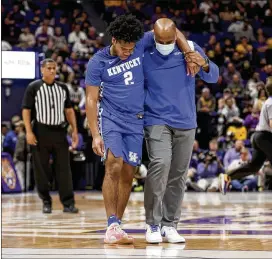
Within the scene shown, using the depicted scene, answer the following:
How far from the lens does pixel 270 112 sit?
10.1 m

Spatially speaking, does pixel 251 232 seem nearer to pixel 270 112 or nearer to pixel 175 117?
pixel 175 117

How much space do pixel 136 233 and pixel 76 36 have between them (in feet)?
52.1

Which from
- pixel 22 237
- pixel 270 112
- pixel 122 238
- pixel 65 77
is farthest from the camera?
pixel 65 77

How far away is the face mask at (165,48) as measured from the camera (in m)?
6.12

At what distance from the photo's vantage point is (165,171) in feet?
20.0

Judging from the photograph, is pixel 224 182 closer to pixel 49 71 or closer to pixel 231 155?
pixel 49 71

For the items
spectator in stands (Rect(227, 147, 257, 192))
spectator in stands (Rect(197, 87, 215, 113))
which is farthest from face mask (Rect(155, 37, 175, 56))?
spectator in stands (Rect(197, 87, 215, 113))

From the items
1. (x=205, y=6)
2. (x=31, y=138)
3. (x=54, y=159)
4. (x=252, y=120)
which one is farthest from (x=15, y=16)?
(x=31, y=138)

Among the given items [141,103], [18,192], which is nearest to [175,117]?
[141,103]

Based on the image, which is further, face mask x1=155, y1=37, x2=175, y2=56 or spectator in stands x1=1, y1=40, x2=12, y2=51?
spectator in stands x1=1, y1=40, x2=12, y2=51

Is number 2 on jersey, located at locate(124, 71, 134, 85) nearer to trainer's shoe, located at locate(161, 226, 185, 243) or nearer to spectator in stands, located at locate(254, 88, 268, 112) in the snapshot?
trainer's shoe, located at locate(161, 226, 185, 243)

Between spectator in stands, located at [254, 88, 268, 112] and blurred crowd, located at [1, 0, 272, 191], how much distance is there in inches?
0.9

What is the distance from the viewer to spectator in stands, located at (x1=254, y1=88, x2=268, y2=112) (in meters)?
17.8

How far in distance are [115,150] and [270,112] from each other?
4383mm
